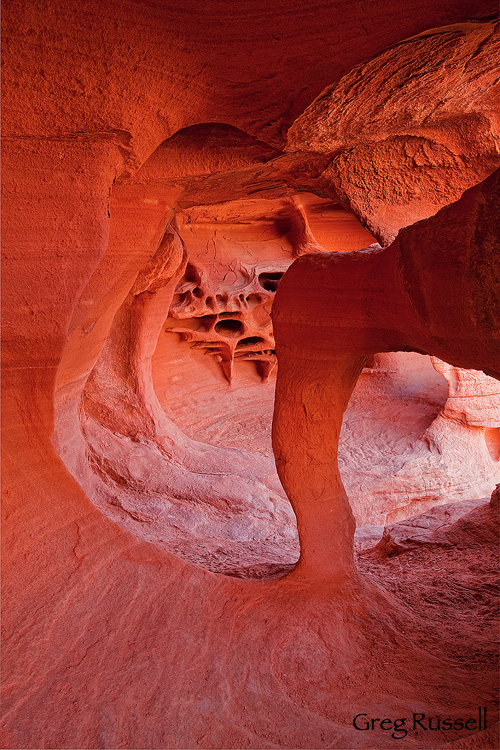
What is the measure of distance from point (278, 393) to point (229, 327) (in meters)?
4.38

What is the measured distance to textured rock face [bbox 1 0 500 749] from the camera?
5.90ft

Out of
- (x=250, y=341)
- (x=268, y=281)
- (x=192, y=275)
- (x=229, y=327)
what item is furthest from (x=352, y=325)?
(x=268, y=281)

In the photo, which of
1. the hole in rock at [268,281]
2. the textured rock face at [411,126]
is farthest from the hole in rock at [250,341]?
the textured rock face at [411,126]

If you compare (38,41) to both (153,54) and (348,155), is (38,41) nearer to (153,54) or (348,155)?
(153,54)

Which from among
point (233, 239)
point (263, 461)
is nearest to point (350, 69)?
point (263, 461)

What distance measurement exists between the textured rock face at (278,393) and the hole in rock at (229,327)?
12.6 ft

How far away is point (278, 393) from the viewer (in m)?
2.92

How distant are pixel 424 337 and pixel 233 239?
19.2ft

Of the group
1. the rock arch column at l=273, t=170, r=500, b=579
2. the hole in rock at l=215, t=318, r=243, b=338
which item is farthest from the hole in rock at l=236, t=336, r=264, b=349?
the rock arch column at l=273, t=170, r=500, b=579

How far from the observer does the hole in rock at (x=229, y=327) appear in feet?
23.3

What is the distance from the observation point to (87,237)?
2.16 meters
